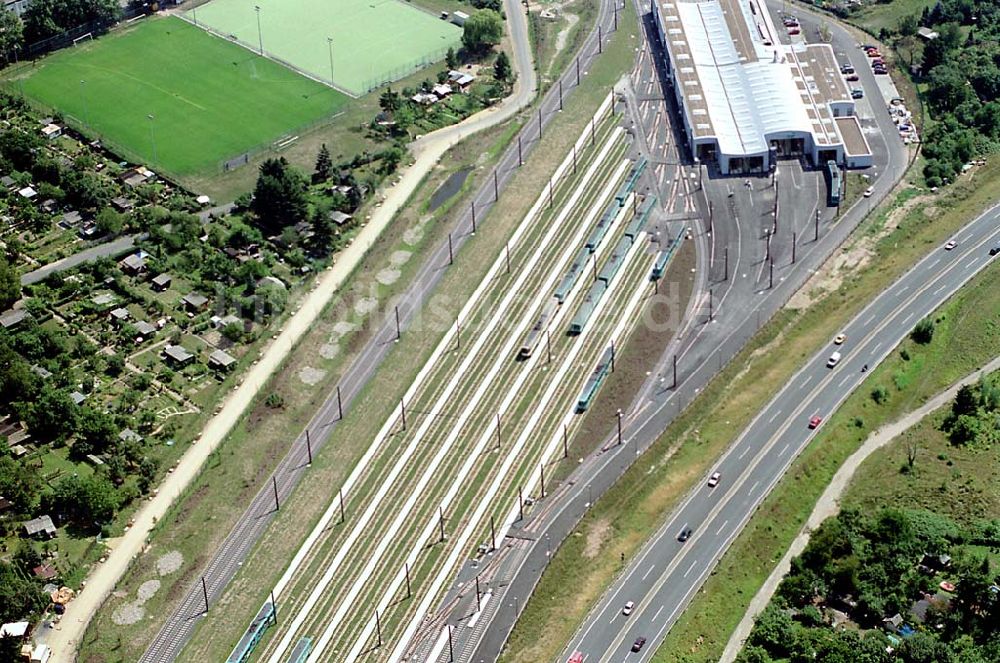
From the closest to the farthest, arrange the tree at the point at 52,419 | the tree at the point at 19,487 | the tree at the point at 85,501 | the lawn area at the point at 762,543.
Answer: the lawn area at the point at 762,543 → the tree at the point at 85,501 → the tree at the point at 19,487 → the tree at the point at 52,419

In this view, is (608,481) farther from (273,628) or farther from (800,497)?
(273,628)

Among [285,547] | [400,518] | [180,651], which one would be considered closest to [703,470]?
[400,518]

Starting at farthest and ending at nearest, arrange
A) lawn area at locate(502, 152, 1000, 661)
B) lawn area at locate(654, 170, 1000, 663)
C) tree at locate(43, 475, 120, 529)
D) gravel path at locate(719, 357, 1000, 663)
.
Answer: tree at locate(43, 475, 120, 529) → lawn area at locate(502, 152, 1000, 661) → gravel path at locate(719, 357, 1000, 663) → lawn area at locate(654, 170, 1000, 663)

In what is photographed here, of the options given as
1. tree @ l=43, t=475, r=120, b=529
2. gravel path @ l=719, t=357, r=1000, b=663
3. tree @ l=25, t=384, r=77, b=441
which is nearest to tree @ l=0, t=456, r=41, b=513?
tree @ l=43, t=475, r=120, b=529

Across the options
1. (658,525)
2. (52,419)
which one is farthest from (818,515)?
(52,419)

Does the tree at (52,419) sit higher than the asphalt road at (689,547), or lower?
lower

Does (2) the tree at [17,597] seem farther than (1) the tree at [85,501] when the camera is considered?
No

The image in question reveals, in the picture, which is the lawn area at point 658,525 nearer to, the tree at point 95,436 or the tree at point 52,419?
the tree at point 95,436

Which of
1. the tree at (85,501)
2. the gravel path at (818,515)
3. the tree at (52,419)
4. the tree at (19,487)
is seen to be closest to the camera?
the gravel path at (818,515)

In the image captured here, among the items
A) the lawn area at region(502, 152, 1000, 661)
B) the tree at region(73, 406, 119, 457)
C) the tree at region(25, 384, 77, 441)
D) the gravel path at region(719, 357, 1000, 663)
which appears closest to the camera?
the gravel path at region(719, 357, 1000, 663)

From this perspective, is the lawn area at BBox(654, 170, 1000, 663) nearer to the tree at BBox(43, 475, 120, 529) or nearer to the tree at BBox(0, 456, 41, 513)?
the tree at BBox(43, 475, 120, 529)

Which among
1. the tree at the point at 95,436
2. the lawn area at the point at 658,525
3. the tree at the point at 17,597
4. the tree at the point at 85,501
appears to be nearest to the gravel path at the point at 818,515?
the lawn area at the point at 658,525
